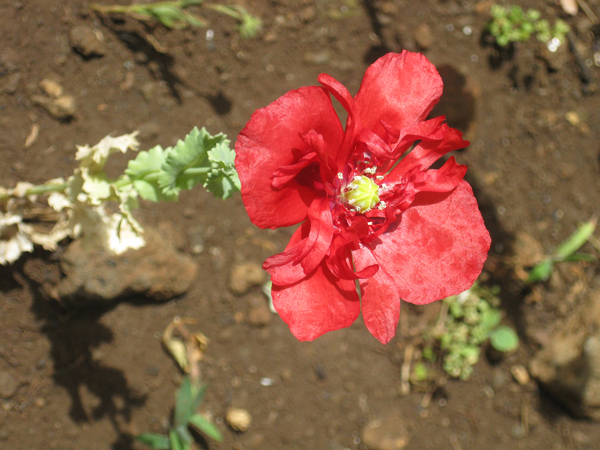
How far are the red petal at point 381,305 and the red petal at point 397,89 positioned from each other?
44 cm

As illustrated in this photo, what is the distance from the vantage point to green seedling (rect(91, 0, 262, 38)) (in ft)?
6.63

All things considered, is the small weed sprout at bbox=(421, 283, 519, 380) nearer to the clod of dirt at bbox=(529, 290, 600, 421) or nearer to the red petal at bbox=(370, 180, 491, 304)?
the clod of dirt at bbox=(529, 290, 600, 421)

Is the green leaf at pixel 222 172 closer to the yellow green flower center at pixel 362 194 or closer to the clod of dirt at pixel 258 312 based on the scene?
the yellow green flower center at pixel 362 194

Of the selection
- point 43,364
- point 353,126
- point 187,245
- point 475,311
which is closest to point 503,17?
point 475,311

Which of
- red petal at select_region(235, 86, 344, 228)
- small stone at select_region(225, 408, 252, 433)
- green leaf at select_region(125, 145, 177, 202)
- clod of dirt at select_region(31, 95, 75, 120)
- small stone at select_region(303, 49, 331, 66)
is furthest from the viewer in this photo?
small stone at select_region(303, 49, 331, 66)

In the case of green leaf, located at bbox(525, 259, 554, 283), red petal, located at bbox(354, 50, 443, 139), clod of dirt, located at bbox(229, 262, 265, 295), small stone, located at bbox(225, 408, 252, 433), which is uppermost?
red petal, located at bbox(354, 50, 443, 139)

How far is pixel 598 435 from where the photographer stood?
2.83 meters

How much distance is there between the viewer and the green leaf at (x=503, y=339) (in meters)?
2.74

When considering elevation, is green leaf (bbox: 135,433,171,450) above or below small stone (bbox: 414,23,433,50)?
below

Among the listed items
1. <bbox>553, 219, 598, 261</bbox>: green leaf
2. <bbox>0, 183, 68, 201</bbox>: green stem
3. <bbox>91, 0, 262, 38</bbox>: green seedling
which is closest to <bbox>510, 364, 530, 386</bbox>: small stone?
<bbox>553, 219, 598, 261</bbox>: green leaf

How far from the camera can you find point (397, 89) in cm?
135

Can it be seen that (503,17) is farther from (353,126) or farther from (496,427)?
(496,427)

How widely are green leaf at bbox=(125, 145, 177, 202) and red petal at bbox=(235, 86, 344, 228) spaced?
1.55 feet

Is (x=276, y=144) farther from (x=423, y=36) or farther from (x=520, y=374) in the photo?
(x=520, y=374)
